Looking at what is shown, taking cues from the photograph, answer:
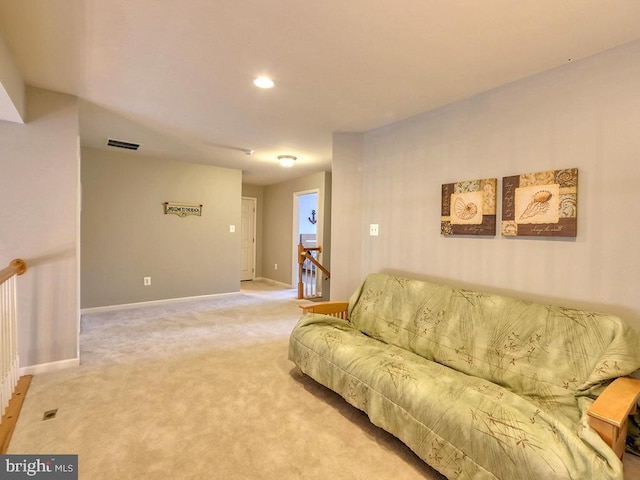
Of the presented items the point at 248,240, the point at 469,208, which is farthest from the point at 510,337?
the point at 248,240

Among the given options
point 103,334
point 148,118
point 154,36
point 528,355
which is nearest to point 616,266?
point 528,355

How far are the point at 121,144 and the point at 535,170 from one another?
181 inches

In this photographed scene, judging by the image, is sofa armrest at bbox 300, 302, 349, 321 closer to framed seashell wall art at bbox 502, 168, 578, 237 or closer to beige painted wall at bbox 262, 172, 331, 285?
framed seashell wall art at bbox 502, 168, 578, 237

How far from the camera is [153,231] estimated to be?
491cm

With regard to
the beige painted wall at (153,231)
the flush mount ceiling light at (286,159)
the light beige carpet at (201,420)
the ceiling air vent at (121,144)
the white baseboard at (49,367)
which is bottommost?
the light beige carpet at (201,420)

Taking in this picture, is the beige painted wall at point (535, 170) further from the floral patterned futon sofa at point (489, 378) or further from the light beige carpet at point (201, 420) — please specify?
the light beige carpet at point (201, 420)

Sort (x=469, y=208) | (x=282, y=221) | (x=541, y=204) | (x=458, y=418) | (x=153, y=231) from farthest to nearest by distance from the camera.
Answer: (x=282, y=221) → (x=153, y=231) → (x=469, y=208) → (x=541, y=204) → (x=458, y=418)

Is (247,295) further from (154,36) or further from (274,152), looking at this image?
(154,36)

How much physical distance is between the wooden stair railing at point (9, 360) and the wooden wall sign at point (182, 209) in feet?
8.63

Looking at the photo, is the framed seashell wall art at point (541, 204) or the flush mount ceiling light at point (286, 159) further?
the flush mount ceiling light at point (286, 159)

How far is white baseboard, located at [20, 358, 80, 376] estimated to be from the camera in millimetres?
2529

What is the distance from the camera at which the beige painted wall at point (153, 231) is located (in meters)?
4.43

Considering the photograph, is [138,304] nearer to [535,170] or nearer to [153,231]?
[153,231]

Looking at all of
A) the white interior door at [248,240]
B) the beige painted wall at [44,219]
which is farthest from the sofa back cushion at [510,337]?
the white interior door at [248,240]
